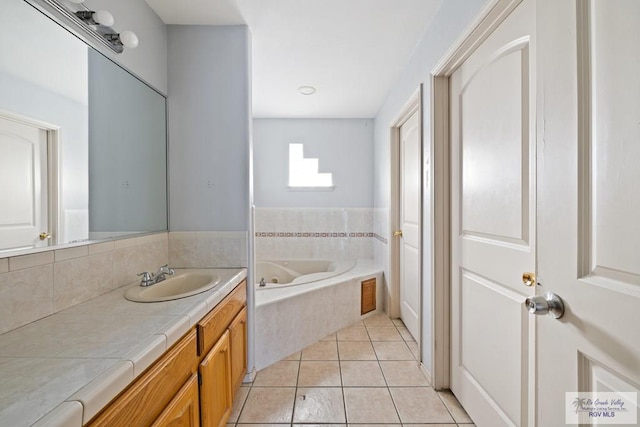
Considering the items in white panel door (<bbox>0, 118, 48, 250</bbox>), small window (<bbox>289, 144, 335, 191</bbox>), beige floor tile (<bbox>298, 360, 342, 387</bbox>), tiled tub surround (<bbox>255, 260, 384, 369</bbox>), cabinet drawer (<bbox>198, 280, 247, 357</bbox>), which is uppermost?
small window (<bbox>289, 144, 335, 191</bbox>)

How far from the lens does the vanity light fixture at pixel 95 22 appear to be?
3.79ft

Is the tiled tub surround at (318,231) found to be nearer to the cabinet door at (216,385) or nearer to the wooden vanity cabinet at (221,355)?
the wooden vanity cabinet at (221,355)

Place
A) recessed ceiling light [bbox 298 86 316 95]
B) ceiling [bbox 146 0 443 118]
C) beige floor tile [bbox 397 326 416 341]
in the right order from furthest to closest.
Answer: recessed ceiling light [bbox 298 86 316 95]
beige floor tile [bbox 397 326 416 341]
ceiling [bbox 146 0 443 118]

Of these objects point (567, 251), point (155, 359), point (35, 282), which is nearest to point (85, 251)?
point (35, 282)

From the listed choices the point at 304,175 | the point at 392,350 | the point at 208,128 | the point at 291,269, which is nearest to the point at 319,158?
the point at 304,175

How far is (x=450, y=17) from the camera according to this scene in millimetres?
1526

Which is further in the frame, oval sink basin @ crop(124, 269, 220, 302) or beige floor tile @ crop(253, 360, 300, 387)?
beige floor tile @ crop(253, 360, 300, 387)

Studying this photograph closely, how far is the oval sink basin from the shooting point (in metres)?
1.39

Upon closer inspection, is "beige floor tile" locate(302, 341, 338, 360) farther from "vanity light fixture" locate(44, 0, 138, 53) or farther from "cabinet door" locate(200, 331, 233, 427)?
"vanity light fixture" locate(44, 0, 138, 53)

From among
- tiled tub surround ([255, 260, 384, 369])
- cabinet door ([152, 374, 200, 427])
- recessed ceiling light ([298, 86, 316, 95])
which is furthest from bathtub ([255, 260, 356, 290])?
cabinet door ([152, 374, 200, 427])

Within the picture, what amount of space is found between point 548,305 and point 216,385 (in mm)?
1358

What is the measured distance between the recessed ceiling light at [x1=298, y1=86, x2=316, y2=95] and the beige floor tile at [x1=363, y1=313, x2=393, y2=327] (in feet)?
8.08

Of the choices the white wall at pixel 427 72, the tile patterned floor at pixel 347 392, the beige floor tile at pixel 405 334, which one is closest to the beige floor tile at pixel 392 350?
the tile patterned floor at pixel 347 392

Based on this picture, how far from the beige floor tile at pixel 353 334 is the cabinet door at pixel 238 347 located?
1.05 meters
